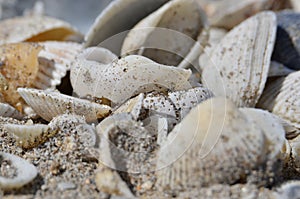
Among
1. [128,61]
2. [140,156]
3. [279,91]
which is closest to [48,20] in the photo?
[128,61]

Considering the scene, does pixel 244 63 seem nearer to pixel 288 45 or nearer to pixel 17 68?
pixel 288 45

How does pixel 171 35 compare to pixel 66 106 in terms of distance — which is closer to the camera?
pixel 66 106

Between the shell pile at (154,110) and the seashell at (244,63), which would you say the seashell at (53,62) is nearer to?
the shell pile at (154,110)

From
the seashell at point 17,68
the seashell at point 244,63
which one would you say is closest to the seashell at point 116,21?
the seashell at point 17,68

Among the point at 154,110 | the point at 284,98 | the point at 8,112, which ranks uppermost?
the point at 154,110

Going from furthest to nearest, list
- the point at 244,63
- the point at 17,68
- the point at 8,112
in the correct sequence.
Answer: the point at 244,63, the point at 17,68, the point at 8,112

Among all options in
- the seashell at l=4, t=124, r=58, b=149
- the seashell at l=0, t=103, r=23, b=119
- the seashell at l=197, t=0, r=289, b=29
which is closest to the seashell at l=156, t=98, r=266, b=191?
the seashell at l=4, t=124, r=58, b=149

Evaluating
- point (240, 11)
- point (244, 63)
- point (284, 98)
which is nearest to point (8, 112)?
point (244, 63)

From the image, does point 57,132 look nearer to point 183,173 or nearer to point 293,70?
point 183,173
